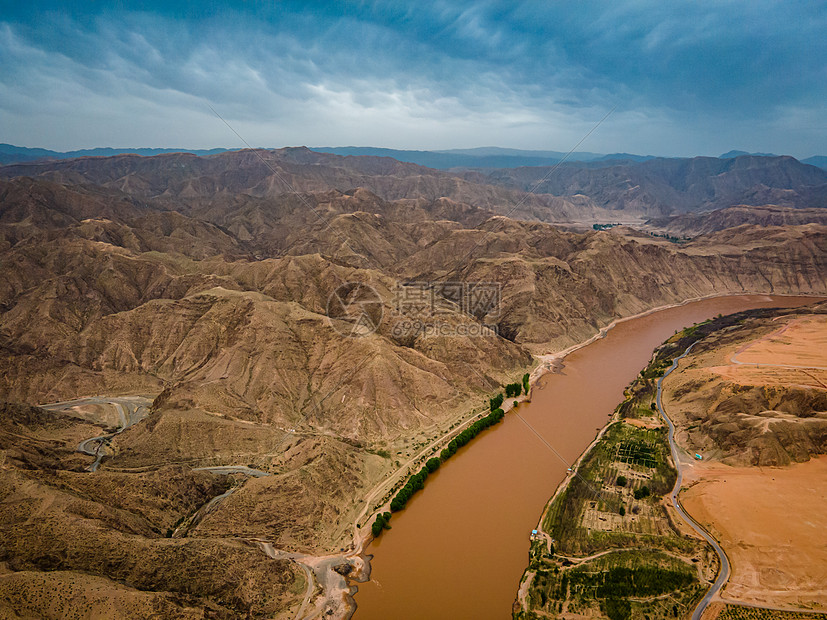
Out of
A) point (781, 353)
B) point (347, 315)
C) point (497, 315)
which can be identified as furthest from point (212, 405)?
point (781, 353)

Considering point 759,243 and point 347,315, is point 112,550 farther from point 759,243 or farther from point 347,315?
point 759,243

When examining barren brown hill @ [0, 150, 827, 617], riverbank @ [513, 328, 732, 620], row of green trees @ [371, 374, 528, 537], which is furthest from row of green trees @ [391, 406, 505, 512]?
riverbank @ [513, 328, 732, 620]

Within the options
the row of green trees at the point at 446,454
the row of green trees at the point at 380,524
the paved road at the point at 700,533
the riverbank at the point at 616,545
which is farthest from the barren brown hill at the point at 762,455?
the row of green trees at the point at 380,524

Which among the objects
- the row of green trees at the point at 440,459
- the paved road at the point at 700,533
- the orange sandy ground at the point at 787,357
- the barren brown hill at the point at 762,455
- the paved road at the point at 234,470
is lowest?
the paved road at the point at 234,470

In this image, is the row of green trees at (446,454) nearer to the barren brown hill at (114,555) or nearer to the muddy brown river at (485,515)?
the muddy brown river at (485,515)

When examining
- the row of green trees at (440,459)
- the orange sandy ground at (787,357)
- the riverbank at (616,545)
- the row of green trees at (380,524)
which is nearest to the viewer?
the riverbank at (616,545)

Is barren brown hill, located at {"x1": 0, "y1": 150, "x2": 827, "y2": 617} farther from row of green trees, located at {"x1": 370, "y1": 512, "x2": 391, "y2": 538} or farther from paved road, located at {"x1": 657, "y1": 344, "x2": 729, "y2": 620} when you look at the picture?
paved road, located at {"x1": 657, "y1": 344, "x2": 729, "y2": 620}

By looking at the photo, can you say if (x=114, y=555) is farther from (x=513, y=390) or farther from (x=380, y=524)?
(x=513, y=390)

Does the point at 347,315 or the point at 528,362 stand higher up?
the point at 347,315
